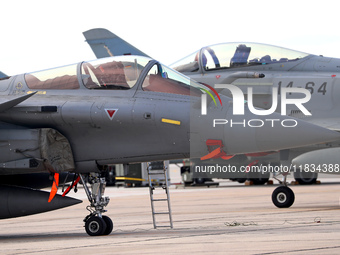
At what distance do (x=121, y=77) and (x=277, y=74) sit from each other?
222 inches

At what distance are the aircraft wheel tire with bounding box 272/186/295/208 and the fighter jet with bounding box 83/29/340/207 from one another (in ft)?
3.43

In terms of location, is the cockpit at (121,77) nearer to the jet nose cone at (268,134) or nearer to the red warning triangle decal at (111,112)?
the red warning triangle decal at (111,112)

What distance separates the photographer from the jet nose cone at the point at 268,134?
946 centimetres

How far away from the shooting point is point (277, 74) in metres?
15.0

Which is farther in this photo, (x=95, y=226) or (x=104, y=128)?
(x=104, y=128)

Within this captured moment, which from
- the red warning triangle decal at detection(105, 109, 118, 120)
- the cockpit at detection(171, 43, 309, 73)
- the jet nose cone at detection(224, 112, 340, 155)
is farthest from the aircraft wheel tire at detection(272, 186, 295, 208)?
the red warning triangle decal at detection(105, 109, 118, 120)

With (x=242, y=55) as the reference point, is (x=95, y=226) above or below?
below

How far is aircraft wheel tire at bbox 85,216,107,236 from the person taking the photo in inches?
393

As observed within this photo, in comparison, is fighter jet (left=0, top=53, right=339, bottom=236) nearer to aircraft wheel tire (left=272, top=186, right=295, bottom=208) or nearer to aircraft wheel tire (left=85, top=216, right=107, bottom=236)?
aircraft wheel tire (left=85, top=216, right=107, bottom=236)

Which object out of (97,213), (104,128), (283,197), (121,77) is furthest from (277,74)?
(97,213)

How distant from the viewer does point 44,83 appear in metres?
10.8

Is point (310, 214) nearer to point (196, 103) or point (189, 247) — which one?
point (196, 103)

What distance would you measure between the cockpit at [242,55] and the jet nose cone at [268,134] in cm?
557

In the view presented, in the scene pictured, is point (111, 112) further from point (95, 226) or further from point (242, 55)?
point (242, 55)
